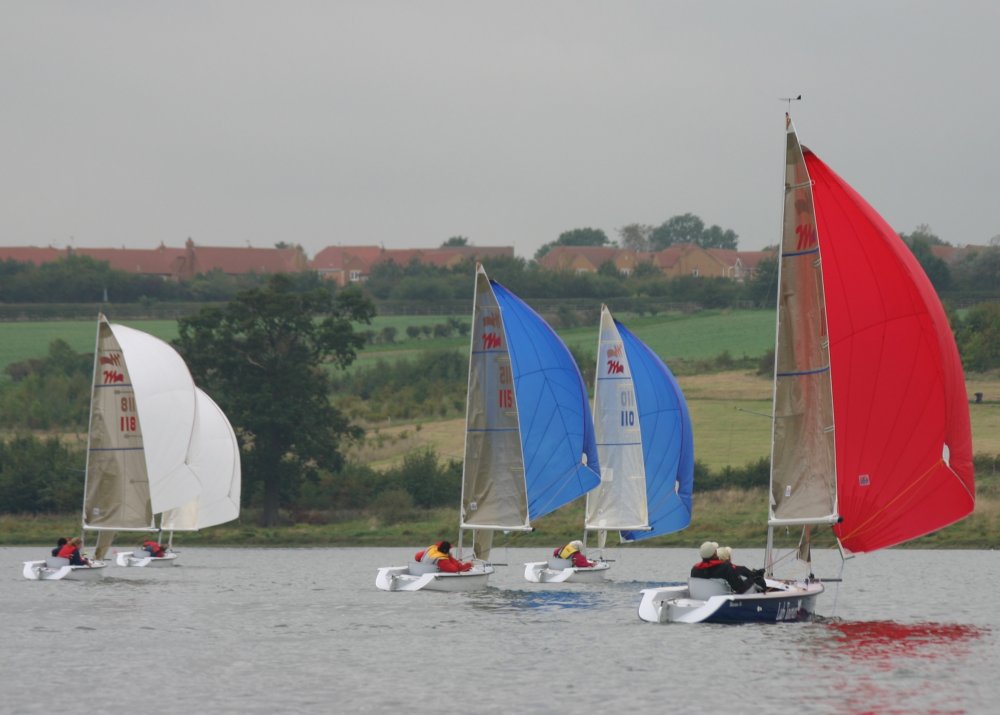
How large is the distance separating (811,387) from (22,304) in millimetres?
111585

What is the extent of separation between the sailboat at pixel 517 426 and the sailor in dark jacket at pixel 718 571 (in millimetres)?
11300

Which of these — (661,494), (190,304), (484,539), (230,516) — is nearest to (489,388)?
(484,539)

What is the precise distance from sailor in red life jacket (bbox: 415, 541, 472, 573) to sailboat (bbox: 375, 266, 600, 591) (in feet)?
5.82

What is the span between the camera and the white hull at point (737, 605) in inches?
1119

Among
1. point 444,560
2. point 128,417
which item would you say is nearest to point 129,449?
point 128,417

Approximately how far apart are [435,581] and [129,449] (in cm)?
1388

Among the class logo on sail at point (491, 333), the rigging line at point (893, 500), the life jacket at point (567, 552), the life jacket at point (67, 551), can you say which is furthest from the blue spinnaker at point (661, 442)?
the rigging line at point (893, 500)

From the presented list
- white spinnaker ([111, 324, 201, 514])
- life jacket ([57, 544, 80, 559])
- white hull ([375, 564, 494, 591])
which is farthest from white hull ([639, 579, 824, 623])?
white spinnaker ([111, 324, 201, 514])

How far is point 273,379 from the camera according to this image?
240 feet

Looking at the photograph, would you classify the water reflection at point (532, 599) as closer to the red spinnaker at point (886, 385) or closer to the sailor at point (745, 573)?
the sailor at point (745, 573)

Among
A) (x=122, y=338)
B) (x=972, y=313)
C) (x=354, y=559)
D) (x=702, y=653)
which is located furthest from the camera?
(x=972, y=313)

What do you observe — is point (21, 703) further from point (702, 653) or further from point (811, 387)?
point (811, 387)

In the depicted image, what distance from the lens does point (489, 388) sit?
134 ft

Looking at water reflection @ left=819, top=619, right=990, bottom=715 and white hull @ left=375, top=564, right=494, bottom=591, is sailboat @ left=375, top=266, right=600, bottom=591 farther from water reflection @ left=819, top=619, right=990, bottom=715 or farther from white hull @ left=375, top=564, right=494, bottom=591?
water reflection @ left=819, top=619, right=990, bottom=715
